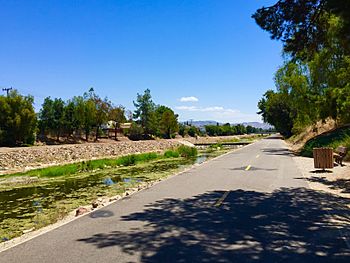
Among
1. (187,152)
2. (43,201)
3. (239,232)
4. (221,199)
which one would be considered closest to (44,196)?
(43,201)

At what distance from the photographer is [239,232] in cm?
655

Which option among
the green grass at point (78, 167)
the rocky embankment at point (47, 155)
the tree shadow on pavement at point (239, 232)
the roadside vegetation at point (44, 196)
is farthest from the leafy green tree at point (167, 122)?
the tree shadow on pavement at point (239, 232)

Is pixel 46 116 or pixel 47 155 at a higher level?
pixel 46 116

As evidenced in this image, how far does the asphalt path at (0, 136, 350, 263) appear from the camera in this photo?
5.33m

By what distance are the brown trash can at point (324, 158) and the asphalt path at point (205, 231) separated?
6.49m

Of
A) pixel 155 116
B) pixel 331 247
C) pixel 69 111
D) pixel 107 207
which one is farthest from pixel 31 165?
pixel 155 116

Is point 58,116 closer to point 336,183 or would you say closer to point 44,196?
point 44,196

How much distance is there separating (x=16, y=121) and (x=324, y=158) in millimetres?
42852

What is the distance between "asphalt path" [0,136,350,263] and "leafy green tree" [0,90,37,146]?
42.0m

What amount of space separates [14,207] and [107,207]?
5166 millimetres

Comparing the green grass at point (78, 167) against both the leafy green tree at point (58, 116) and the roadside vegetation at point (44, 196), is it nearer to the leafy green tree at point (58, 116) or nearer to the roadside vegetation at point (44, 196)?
the roadside vegetation at point (44, 196)

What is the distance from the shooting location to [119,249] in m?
5.64

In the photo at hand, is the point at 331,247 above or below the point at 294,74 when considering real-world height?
below

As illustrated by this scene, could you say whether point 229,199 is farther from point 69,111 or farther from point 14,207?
point 69,111
